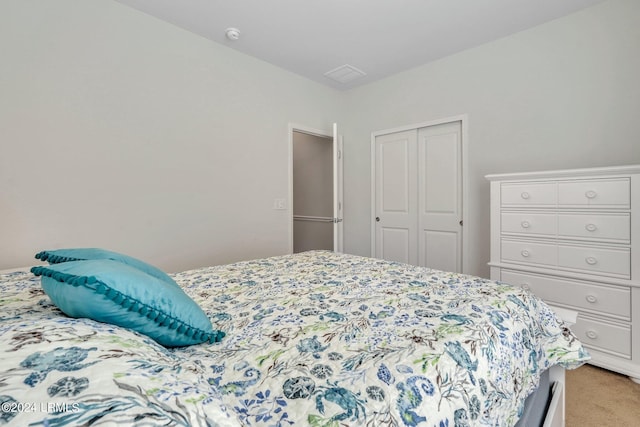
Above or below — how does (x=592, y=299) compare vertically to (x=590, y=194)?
below

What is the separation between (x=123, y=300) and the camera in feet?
2.27

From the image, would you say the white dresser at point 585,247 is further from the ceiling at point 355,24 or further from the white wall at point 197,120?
the ceiling at point 355,24

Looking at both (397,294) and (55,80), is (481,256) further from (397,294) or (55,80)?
(55,80)

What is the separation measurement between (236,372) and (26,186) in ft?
7.27

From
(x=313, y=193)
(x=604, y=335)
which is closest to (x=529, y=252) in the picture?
(x=604, y=335)

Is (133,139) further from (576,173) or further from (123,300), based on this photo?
(576,173)

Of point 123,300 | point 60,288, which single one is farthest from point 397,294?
point 60,288

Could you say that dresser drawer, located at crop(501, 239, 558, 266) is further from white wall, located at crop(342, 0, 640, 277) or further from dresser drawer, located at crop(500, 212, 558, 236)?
white wall, located at crop(342, 0, 640, 277)

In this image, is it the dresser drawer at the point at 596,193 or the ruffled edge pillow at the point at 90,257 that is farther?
the dresser drawer at the point at 596,193

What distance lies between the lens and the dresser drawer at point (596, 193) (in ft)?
6.50

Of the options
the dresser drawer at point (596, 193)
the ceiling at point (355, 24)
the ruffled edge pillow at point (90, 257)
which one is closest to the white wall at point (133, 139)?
the ceiling at point (355, 24)

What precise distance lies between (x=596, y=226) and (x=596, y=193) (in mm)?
226

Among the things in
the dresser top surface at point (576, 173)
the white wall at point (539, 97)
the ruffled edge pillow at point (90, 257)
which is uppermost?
the white wall at point (539, 97)

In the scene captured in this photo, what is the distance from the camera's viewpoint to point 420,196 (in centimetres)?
349
